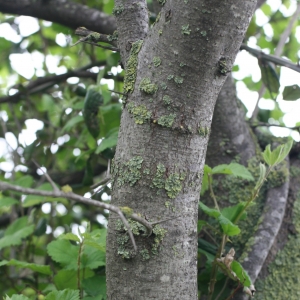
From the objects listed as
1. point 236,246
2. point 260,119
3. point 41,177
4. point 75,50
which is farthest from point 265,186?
point 75,50

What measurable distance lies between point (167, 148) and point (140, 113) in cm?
8

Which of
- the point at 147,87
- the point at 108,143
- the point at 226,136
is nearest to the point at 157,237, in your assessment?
the point at 147,87

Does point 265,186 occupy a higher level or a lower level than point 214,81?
lower

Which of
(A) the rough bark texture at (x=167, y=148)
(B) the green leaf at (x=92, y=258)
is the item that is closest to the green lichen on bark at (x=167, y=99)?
(A) the rough bark texture at (x=167, y=148)

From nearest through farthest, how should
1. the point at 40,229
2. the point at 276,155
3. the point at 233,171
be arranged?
1. the point at 276,155
2. the point at 233,171
3. the point at 40,229

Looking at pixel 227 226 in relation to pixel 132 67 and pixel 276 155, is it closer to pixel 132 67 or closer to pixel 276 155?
pixel 276 155

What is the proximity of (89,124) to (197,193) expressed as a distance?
631 mm

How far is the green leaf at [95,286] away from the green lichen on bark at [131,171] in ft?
0.98

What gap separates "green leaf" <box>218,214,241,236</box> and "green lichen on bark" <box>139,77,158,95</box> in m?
0.31

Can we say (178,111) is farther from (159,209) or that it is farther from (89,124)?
(89,124)

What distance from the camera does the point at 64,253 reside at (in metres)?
0.94

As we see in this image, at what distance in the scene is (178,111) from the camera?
2.17 ft

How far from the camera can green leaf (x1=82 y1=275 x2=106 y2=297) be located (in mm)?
852

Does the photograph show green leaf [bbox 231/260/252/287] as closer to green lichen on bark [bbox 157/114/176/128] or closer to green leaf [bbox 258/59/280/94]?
green lichen on bark [bbox 157/114/176/128]
